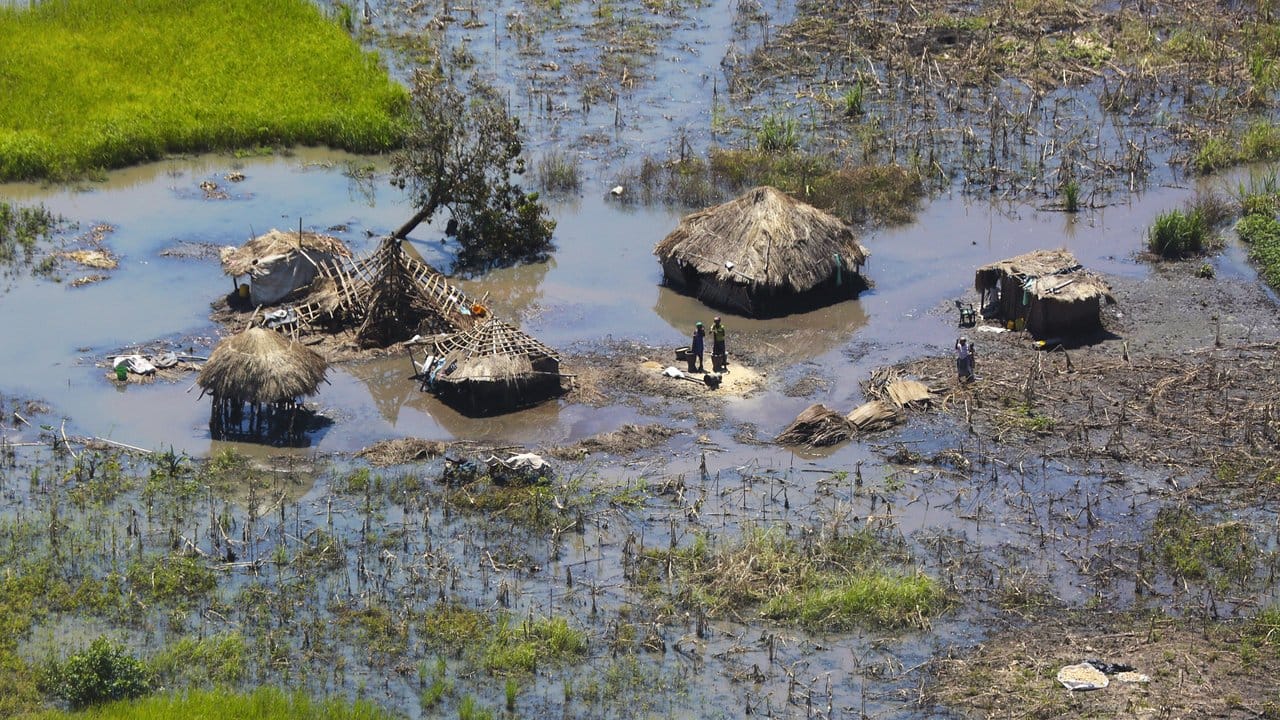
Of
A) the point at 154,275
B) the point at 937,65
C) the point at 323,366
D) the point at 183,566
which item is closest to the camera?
the point at 183,566

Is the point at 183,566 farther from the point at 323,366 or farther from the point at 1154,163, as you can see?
the point at 1154,163

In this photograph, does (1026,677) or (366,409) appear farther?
(366,409)

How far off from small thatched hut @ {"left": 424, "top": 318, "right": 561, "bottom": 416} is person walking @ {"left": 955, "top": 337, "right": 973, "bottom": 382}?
4.59 meters

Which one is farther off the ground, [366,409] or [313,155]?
[313,155]

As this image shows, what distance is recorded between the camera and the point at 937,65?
1130 inches

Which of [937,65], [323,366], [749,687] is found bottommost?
[749,687]

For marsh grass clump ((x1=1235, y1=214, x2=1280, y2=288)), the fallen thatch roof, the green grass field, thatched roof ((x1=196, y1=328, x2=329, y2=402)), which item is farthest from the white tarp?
marsh grass clump ((x1=1235, y1=214, x2=1280, y2=288))

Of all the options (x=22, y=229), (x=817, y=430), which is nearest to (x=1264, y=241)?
(x=817, y=430)

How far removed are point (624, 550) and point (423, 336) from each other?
19.7 feet

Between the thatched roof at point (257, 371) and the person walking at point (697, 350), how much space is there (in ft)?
14.6

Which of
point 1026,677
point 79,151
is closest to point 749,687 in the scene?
point 1026,677

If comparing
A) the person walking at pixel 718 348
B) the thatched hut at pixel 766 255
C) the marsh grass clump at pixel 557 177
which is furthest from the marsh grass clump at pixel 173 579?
the marsh grass clump at pixel 557 177

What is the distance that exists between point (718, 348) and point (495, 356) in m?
2.70

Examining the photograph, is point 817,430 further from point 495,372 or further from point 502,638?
point 502,638
